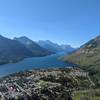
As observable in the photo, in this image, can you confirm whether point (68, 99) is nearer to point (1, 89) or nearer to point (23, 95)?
point (23, 95)

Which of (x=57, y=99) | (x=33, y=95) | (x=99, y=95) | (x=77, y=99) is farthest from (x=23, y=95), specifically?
(x=99, y=95)

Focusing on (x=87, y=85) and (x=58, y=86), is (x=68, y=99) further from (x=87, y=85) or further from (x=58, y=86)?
(x=87, y=85)

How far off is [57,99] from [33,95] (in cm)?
1664

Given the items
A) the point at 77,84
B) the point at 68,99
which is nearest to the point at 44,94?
the point at 68,99

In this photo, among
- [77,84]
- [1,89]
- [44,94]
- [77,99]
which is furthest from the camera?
[77,84]

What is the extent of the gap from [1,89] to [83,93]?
61.9 metres

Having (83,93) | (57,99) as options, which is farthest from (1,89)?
(83,93)

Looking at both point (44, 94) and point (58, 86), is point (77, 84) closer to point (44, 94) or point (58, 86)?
point (58, 86)

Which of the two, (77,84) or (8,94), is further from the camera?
(77,84)

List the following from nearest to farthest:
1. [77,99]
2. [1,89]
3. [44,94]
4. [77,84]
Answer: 1. [77,99]
2. [44,94]
3. [1,89]
4. [77,84]

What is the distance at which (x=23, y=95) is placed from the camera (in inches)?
5837

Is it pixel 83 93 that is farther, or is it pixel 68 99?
pixel 83 93

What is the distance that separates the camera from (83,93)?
154375mm

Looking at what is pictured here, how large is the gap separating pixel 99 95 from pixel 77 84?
43502mm
